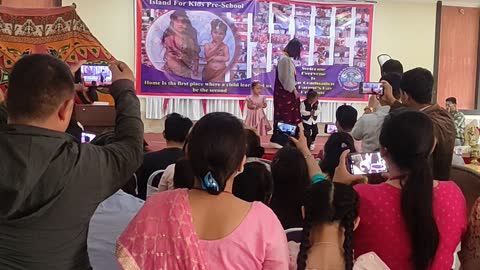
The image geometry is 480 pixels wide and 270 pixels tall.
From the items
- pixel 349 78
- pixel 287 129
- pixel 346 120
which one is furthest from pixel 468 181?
pixel 349 78

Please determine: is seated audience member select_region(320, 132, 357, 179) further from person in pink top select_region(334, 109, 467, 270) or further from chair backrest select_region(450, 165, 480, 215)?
person in pink top select_region(334, 109, 467, 270)

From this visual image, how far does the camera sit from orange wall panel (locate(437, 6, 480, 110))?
8.24 meters

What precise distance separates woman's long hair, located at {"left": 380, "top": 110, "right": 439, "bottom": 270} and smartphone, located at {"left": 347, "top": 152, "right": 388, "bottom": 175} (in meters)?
0.25

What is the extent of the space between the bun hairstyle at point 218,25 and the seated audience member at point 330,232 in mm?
6039

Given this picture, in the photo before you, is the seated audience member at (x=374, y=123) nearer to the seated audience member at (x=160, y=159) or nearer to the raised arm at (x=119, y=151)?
the seated audience member at (x=160, y=159)

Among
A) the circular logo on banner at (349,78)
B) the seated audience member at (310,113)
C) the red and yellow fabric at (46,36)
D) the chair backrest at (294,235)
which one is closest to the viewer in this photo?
the chair backrest at (294,235)

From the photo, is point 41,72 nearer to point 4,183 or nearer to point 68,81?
point 68,81

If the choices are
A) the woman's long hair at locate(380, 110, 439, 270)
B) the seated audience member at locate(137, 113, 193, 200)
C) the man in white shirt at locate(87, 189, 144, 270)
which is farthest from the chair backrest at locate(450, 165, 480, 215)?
the man in white shirt at locate(87, 189, 144, 270)

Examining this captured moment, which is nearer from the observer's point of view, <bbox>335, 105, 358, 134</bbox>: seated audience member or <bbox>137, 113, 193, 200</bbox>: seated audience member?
<bbox>137, 113, 193, 200</bbox>: seated audience member

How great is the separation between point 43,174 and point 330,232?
714mm

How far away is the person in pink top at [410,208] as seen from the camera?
1389mm

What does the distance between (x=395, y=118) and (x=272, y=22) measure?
617 cm

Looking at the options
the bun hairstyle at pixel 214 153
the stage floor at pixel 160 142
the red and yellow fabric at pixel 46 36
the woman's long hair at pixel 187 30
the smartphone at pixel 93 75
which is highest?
the woman's long hair at pixel 187 30

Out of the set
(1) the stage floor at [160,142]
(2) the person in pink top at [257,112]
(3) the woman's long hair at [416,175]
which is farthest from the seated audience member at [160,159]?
(2) the person in pink top at [257,112]
